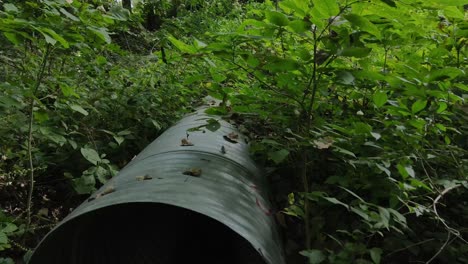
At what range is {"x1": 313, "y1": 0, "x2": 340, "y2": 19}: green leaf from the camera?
138 cm

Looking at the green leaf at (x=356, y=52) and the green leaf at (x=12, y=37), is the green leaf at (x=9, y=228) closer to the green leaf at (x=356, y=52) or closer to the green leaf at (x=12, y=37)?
the green leaf at (x=12, y=37)

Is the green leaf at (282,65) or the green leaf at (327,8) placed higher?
the green leaf at (327,8)

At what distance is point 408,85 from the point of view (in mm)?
1574

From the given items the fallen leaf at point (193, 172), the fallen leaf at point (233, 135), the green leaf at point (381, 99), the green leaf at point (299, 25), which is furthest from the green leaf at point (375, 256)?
the fallen leaf at point (233, 135)

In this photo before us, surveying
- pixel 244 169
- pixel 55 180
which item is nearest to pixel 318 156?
pixel 244 169

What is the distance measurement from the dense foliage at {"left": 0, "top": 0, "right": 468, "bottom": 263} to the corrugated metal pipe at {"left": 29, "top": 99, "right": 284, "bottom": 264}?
166 millimetres

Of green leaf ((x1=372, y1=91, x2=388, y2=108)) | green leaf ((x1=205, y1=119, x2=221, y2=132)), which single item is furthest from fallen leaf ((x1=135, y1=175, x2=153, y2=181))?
green leaf ((x1=372, y1=91, x2=388, y2=108))

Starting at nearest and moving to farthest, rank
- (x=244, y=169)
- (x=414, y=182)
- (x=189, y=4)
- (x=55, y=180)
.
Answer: (x=414, y=182), (x=244, y=169), (x=55, y=180), (x=189, y=4)

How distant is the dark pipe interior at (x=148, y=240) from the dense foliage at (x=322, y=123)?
25 centimetres

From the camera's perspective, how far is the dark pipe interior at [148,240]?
1809mm

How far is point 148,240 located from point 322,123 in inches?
45.2

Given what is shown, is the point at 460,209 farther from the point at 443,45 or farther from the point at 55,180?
the point at 55,180

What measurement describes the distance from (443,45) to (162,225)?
5.89 ft

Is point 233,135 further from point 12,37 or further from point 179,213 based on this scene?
point 12,37
